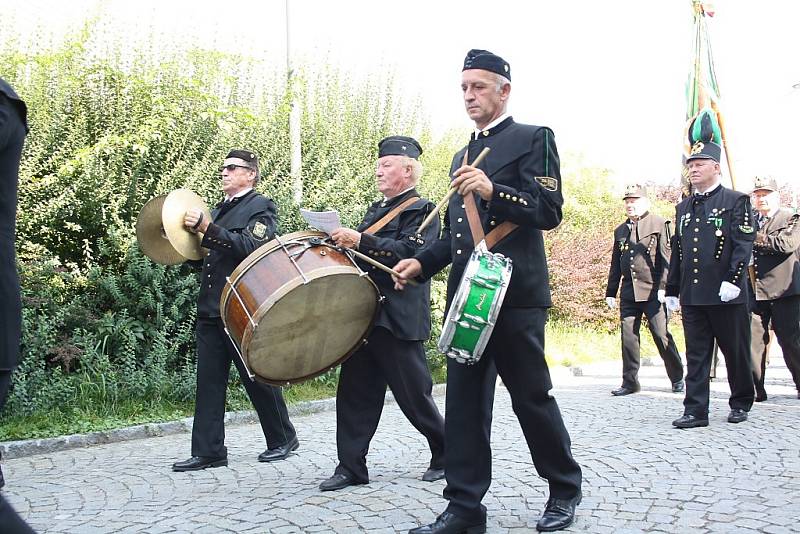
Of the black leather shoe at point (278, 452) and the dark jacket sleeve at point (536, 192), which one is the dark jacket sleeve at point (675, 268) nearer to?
the black leather shoe at point (278, 452)

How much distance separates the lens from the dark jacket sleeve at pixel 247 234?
5.36 metres

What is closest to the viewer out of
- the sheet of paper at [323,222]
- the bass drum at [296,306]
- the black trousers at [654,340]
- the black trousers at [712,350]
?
the bass drum at [296,306]

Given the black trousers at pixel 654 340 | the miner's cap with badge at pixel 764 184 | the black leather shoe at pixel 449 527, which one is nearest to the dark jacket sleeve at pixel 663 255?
the black trousers at pixel 654 340

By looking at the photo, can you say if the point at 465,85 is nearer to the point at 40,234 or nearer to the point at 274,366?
the point at 274,366

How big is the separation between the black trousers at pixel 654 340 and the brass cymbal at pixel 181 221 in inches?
221

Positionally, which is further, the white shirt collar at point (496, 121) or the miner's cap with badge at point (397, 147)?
the miner's cap with badge at point (397, 147)

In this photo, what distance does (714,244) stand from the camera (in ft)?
22.8

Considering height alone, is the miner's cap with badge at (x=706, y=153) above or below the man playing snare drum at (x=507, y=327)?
above

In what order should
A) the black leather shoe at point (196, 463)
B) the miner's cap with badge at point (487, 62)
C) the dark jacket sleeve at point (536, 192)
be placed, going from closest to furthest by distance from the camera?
the dark jacket sleeve at point (536, 192)
the miner's cap with badge at point (487, 62)
the black leather shoe at point (196, 463)

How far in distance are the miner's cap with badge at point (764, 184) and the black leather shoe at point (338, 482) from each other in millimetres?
6125

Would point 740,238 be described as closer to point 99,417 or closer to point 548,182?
point 548,182

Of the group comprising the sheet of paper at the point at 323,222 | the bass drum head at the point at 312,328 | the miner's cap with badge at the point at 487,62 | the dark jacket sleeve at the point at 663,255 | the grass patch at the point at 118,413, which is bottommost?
the grass patch at the point at 118,413

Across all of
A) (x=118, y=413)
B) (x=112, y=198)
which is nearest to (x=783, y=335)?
(x=118, y=413)

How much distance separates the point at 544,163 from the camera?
389 cm
